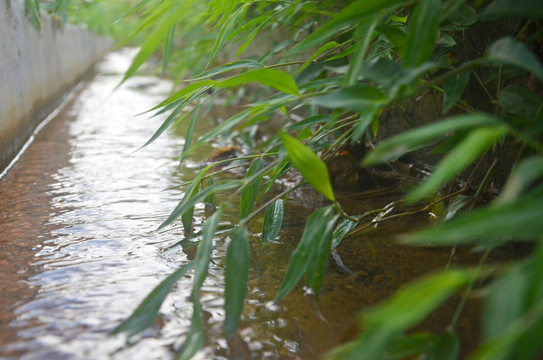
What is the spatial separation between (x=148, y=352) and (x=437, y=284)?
596mm

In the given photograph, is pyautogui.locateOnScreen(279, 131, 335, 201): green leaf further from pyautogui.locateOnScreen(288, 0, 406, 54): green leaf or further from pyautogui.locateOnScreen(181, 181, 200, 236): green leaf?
pyautogui.locateOnScreen(181, 181, 200, 236): green leaf

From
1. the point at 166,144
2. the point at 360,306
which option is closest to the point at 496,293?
the point at 360,306

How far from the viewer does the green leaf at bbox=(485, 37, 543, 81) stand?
29.3 inches

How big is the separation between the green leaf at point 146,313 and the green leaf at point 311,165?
0.99 ft

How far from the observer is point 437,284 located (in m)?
0.63

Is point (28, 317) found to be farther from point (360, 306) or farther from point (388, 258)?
point (388, 258)

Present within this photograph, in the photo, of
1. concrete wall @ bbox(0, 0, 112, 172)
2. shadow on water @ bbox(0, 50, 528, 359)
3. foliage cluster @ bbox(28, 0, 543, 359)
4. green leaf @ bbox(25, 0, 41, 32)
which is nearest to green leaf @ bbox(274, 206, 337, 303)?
foliage cluster @ bbox(28, 0, 543, 359)

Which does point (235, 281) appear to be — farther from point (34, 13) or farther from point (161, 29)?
point (34, 13)

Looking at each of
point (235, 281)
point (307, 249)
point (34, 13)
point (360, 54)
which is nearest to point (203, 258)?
point (235, 281)

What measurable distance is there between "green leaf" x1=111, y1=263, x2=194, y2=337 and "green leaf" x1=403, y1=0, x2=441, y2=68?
586mm

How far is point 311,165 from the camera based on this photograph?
102 centimetres

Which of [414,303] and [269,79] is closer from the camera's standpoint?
[414,303]

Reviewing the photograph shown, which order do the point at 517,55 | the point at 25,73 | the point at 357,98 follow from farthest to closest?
the point at 25,73, the point at 357,98, the point at 517,55

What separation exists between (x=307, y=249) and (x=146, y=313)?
0.33m
